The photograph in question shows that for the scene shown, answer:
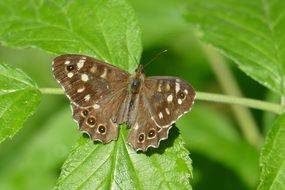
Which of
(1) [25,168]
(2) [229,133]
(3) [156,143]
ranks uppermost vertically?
(3) [156,143]

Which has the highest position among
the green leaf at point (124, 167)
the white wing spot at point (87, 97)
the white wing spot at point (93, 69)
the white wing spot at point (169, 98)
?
the white wing spot at point (93, 69)

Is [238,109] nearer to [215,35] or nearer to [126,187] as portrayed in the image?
[215,35]

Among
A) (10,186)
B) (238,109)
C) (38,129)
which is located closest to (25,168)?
(10,186)

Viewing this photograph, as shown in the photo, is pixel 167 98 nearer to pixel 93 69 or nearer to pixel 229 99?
pixel 229 99

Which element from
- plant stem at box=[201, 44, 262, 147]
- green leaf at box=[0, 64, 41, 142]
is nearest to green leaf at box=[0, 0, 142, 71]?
green leaf at box=[0, 64, 41, 142]

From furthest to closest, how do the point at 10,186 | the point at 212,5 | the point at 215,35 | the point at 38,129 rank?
1. the point at 38,129
2. the point at 10,186
3. the point at 212,5
4. the point at 215,35

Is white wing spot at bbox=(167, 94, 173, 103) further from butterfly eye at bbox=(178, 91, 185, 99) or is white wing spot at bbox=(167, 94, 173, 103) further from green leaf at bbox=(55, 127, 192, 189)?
green leaf at bbox=(55, 127, 192, 189)

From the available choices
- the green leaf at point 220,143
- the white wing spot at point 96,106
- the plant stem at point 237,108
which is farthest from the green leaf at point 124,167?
the plant stem at point 237,108

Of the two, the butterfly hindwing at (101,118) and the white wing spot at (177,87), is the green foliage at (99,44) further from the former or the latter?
the white wing spot at (177,87)
